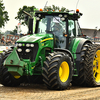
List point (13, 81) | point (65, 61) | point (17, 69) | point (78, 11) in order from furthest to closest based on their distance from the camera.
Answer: point (78, 11) → point (13, 81) → point (65, 61) → point (17, 69)

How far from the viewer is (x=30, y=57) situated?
8602mm

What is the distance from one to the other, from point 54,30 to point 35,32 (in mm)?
866

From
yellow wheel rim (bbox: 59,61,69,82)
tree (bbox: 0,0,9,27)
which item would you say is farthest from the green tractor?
tree (bbox: 0,0,9,27)

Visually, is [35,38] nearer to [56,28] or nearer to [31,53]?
[31,53]

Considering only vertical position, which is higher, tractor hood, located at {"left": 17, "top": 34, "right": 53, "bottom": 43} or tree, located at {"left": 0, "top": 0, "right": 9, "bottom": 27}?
tree, located at {"left": 0, "top": 0, "right": 9, "bottom": 27}

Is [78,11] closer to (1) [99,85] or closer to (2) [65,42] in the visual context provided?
(2) [65,42]

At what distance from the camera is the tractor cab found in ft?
30.7

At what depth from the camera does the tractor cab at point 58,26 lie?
368 inches

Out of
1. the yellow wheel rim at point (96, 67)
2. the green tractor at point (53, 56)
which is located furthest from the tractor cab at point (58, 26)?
the yellow wheel rim at point (96, 67)

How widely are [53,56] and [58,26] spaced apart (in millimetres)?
1501

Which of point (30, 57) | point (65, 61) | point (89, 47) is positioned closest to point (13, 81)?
point (30, 57)

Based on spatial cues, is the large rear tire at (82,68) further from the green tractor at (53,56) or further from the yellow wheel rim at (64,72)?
the yellow wheel rim at (64,72)

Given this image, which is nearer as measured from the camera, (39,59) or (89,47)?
(39,59)

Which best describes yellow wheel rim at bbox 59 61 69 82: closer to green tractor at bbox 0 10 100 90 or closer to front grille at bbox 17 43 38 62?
green tractor at bbox 0 10 100 90
